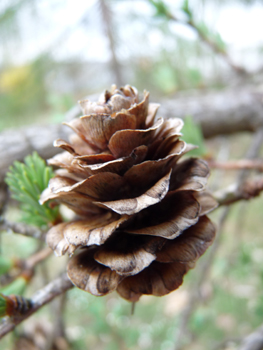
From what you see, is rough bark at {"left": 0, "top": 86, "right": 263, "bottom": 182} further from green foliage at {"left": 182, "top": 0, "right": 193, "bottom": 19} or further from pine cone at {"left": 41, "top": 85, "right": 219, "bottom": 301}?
pine cone at {"left": 41, "top": 85, "right": 219, "bottom": 301}

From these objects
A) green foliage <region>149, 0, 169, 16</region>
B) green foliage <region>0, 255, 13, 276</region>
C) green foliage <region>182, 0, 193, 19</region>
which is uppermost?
green foliage <region>149, 0, 169, 16</region>

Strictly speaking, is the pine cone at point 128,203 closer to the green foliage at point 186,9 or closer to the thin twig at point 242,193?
the thin twig at point 242,193

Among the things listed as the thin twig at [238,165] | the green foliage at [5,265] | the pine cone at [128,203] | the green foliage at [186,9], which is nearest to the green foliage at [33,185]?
the pine cone at [128,203]

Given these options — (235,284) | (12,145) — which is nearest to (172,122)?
(12,145)

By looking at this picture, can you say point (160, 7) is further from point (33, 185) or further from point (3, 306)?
point (3, 306)

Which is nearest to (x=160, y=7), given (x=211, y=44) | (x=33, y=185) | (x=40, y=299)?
(x=211, y=44)

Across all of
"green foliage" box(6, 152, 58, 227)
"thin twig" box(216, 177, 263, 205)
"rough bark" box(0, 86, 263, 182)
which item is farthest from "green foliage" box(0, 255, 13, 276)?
"rough bark" box(0, 86, 263, 182)
